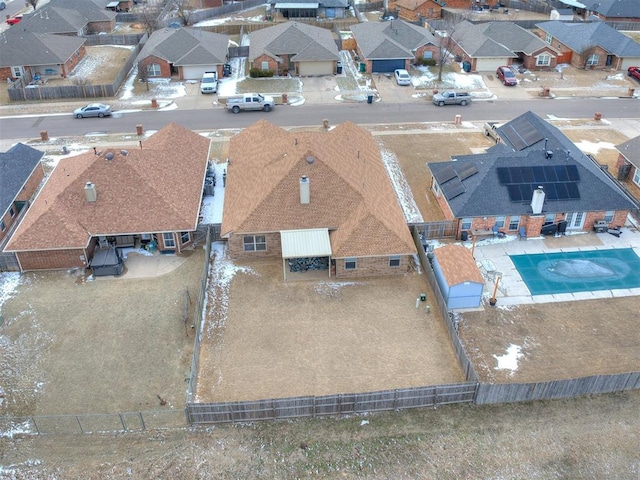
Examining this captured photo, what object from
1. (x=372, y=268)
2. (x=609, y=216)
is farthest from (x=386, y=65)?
(x=372, y=268)

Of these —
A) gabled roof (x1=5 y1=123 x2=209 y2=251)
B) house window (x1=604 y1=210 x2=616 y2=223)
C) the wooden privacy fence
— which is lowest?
the wooden privacy fence

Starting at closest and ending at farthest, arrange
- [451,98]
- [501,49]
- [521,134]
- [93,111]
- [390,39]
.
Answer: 1. [521,134]
2. [93,111]
3. [451,98]
4. [501,49]
5. [390,39]

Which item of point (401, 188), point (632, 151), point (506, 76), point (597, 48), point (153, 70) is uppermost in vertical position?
point (597, 48)

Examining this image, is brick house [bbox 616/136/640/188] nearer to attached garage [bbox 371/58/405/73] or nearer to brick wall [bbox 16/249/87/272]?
attached garage [bbox 371/58/405/73]

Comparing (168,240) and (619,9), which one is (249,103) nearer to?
(168,240)

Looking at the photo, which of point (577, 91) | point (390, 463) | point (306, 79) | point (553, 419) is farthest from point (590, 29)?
point (390, 463)

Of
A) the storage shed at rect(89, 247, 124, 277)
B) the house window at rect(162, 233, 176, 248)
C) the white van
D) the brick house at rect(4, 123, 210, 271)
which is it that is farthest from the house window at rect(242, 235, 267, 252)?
the white van
